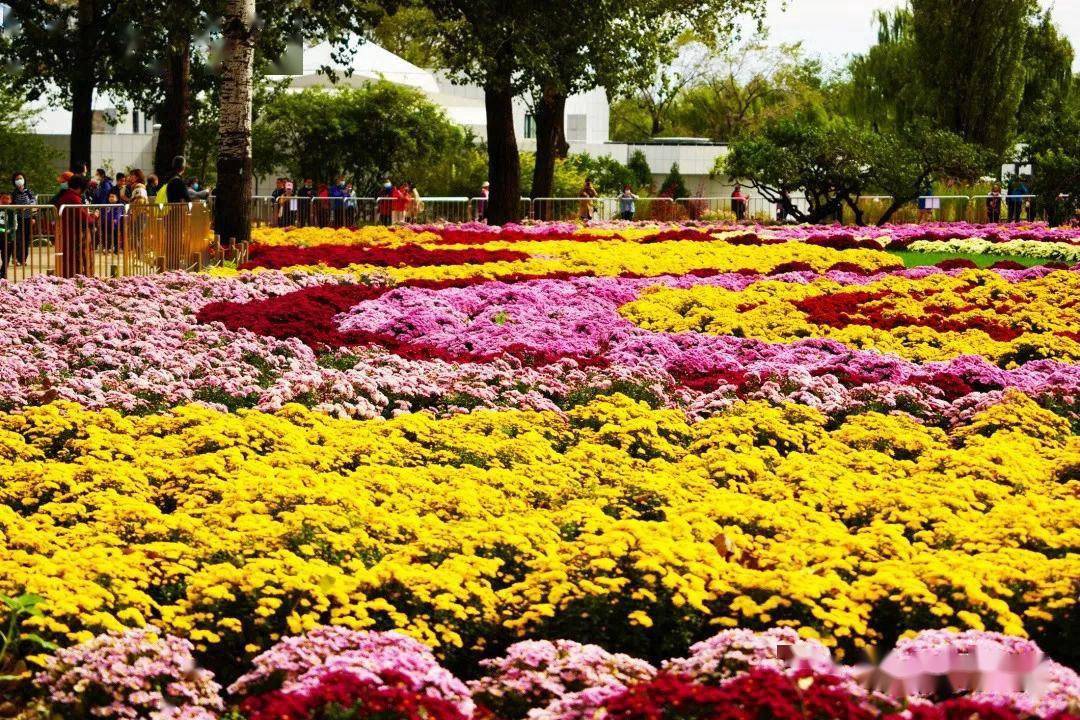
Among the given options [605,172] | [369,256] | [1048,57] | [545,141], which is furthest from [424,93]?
[1048,57]

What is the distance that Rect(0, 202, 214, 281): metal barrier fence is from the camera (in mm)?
17125

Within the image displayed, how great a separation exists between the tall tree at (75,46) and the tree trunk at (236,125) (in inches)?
472

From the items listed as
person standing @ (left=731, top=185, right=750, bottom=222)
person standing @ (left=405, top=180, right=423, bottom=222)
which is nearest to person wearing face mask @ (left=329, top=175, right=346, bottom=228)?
person standing @ (left=405, top=180, right=423, bottom=222)

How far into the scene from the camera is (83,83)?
3316cm

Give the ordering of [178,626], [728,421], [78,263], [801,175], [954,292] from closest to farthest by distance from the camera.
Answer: [178,626]
[728,421]
[954,292]
[78,263]
[801,175]

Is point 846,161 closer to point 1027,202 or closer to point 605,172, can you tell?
point 1027,202

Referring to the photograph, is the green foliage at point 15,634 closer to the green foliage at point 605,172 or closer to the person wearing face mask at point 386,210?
the person wearing face mask at point 386,210

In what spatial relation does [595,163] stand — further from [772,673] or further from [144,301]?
[772,673]

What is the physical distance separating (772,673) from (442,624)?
1480 mm

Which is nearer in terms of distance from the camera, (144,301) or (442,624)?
(442,624)

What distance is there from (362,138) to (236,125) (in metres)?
22.4

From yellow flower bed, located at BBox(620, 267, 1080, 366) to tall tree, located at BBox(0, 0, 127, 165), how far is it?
20420 mm

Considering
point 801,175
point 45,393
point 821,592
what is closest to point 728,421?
point 821,592

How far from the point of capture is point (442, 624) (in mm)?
5543
